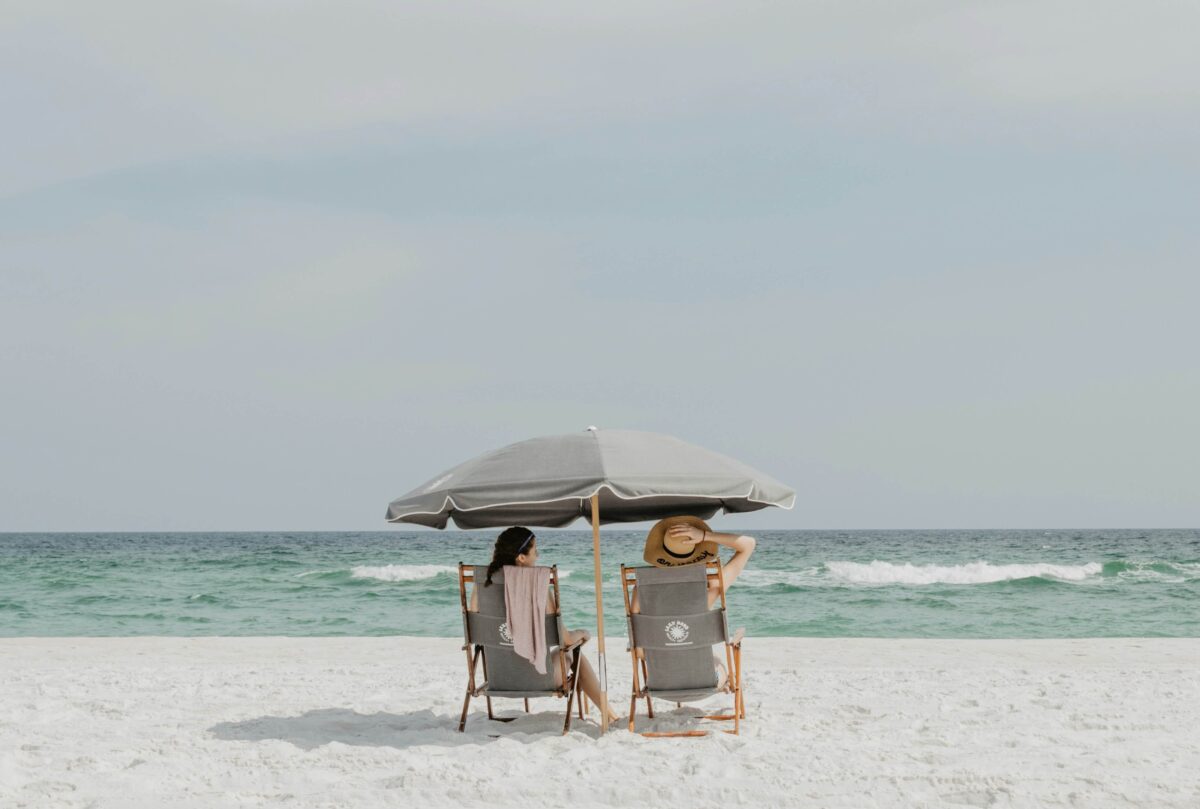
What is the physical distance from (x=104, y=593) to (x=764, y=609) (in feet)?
45.6

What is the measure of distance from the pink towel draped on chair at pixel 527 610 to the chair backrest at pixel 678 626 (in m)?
0.48

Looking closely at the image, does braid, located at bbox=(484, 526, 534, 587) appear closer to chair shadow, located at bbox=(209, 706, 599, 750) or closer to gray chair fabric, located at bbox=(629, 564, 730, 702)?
gray chair fabric, located at bbox=(629, 564, 730, 702)

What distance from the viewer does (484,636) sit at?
5.93 metres

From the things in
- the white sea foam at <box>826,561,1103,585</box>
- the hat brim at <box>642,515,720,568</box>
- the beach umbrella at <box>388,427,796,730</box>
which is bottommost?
the white sea foam at <box>826,561,1103,585</box>

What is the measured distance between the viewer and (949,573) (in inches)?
1208

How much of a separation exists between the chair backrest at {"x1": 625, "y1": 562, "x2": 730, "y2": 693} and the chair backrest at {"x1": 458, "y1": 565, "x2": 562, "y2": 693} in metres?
0.44

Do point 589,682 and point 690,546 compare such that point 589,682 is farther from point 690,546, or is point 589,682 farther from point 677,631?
point 690,546

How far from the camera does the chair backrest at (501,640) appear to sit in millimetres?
5852

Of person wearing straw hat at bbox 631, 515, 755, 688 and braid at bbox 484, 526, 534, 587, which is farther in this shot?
person wearing straw hat at bbox 631, 515, 755, 688

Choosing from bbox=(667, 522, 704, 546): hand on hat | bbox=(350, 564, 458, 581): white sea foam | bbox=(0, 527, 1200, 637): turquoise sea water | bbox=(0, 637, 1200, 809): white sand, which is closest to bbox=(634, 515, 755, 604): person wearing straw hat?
bbox=(667, 522, 704, 546): hand on hat

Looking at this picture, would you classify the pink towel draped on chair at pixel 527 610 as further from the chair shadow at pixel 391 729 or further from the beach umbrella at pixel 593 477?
the chair shadow at pixel 391 729

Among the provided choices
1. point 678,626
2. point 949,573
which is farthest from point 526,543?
point 949,573

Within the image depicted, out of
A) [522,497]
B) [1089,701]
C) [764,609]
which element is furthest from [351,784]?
[764,609]

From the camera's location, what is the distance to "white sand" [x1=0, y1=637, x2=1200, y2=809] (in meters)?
4.61
